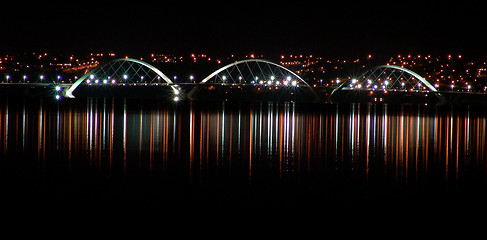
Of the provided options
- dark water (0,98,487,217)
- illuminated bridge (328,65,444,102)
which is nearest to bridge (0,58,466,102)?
illuminated bridge (328,65,444,102)

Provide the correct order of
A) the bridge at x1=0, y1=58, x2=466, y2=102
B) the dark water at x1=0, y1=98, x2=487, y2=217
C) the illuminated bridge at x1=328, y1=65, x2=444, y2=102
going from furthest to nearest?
the illuminated bridge at x1=328, y1=65, x2=444, y2=102 → the bridge at x1=0, y1=58, x2=466, y2=102 → the dark water at x1=0, y1=98, x2=487, y2=217

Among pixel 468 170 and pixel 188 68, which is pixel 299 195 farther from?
pixel 188 68

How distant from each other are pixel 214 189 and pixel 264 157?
5.24 m

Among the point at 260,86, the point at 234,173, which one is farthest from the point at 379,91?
the point at 234,173

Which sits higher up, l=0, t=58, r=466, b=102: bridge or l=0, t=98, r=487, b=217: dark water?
l=0, t=58, r=466, b=102: bridge

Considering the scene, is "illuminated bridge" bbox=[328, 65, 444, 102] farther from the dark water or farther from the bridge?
the dark water

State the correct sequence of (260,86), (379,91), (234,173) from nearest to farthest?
(234,173) < (260,86) < (379,91)

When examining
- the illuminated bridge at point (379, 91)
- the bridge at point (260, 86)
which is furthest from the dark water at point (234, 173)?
the illuminated bridge at point (379, 91)

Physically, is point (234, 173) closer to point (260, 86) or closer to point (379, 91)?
point (260, 86)

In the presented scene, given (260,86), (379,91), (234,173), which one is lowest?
(234,173)

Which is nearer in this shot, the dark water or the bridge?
the dark water

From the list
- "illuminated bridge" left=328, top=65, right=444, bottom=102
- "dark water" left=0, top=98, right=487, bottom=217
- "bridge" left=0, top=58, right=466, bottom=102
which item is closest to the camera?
"dark water" left=0, top=98, right=487, bottom=217

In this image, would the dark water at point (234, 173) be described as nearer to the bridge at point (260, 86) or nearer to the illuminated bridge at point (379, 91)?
the bridge at point (260, 86)

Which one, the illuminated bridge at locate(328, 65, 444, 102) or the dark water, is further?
the illuminated bridge at locate(328, 65, 444, 102)
